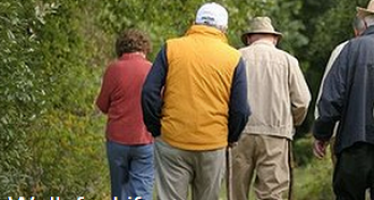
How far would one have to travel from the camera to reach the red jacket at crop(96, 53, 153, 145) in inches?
373

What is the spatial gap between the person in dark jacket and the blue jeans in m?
2.36

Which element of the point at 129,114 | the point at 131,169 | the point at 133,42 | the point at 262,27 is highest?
the point at 262,27

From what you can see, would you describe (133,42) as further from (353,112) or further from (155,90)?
(353,112)

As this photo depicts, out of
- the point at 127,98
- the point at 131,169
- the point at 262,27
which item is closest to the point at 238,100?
the point at 262,27

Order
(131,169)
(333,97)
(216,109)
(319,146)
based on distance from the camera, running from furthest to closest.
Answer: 1. (131,169)
2. (319,146)
3. (216,109)
4. (333,97)

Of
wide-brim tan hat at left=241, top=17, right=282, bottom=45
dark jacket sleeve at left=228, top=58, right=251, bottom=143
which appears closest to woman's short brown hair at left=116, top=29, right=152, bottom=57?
wide-brim tan hat at left=241, top=17, right=282, bottom=45

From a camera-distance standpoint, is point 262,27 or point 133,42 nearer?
point 262,27

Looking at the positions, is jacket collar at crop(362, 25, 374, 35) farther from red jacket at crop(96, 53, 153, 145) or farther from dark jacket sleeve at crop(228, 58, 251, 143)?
red jacket at crop(96, 53, 153, 145)

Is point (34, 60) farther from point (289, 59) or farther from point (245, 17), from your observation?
point (245, 17)

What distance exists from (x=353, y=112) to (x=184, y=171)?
1249mm

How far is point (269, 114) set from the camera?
9.00 m

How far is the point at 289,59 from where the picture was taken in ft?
29.9

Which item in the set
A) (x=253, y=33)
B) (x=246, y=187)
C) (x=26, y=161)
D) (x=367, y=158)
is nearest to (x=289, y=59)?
(x=253, y=33)

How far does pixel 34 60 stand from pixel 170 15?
4.62 m
